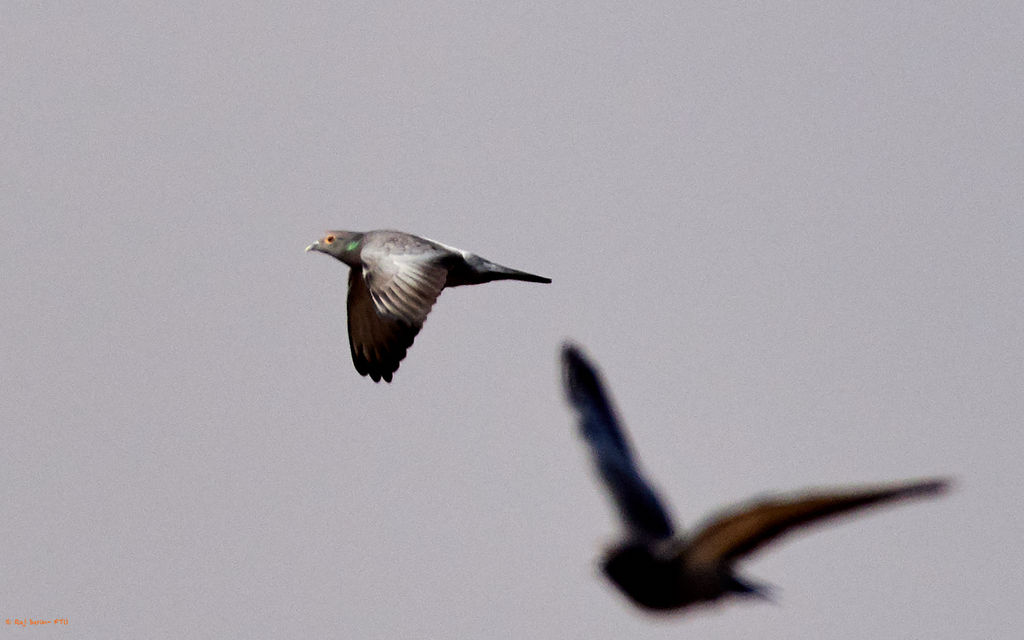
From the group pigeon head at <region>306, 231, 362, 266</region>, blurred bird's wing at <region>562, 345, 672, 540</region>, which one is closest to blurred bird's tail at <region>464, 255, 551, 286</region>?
pigeon head at <region>306, 231, 362, 266</region>

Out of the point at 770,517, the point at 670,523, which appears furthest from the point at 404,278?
the point at 770,517

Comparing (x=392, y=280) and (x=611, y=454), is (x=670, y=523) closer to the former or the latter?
(x=611, y=454)

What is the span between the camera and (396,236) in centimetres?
2561

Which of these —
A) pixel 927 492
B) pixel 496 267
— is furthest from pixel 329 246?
pixel 927 492

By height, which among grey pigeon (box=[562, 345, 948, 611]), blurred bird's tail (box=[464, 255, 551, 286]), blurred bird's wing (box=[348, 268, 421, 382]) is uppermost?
blurred bird's tail (box=[464, 255, 551, 286])

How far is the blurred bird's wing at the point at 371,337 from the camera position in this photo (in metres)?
26.1

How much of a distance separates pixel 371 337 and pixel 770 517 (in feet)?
52.1

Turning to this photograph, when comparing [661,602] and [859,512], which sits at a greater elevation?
[859,512]

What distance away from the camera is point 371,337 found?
87.9ft

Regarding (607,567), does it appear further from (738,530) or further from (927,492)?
(927,492)

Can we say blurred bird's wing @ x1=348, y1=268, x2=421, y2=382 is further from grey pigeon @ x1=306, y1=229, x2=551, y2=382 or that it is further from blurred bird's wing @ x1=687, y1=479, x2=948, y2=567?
blurred bird's wing @ x1=687, y1=479, x2=948, y2=567

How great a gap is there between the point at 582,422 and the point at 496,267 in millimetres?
10310

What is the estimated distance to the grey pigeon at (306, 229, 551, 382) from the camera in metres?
23.7

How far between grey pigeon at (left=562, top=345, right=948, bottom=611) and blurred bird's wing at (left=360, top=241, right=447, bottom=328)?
7365 millimetres
